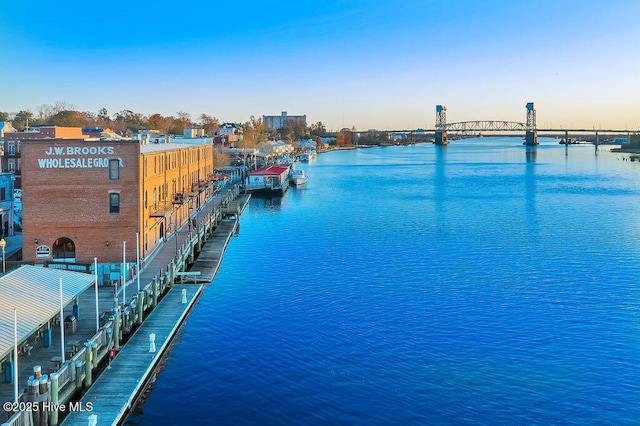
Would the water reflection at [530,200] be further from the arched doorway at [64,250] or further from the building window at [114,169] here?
the arched doorway at [64,250]

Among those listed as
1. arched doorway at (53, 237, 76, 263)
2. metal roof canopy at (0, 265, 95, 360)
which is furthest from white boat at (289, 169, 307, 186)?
metal roof canopy at (0, 265, 95, 360)

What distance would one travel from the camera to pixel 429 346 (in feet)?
96.0

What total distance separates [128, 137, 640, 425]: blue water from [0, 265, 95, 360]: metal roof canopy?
15.1 feet

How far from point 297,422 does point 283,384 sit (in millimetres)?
3134

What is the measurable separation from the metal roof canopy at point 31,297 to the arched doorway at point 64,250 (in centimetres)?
965

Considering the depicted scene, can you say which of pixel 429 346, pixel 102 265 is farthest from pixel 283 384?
pixel 102 265

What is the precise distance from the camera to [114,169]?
125 feet

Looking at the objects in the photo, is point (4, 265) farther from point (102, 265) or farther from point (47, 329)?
point (47, 329)

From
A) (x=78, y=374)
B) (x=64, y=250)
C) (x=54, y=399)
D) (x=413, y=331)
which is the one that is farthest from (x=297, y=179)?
(x=54, y=399)

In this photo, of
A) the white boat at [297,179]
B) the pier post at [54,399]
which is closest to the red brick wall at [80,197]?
the pier post at [54,399]

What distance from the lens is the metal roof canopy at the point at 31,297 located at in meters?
21.3

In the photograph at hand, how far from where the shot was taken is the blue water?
23.6 m

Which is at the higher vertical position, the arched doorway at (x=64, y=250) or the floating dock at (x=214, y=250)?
the arched doorway at (x=64, y=250)

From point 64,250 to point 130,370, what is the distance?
611 inches
